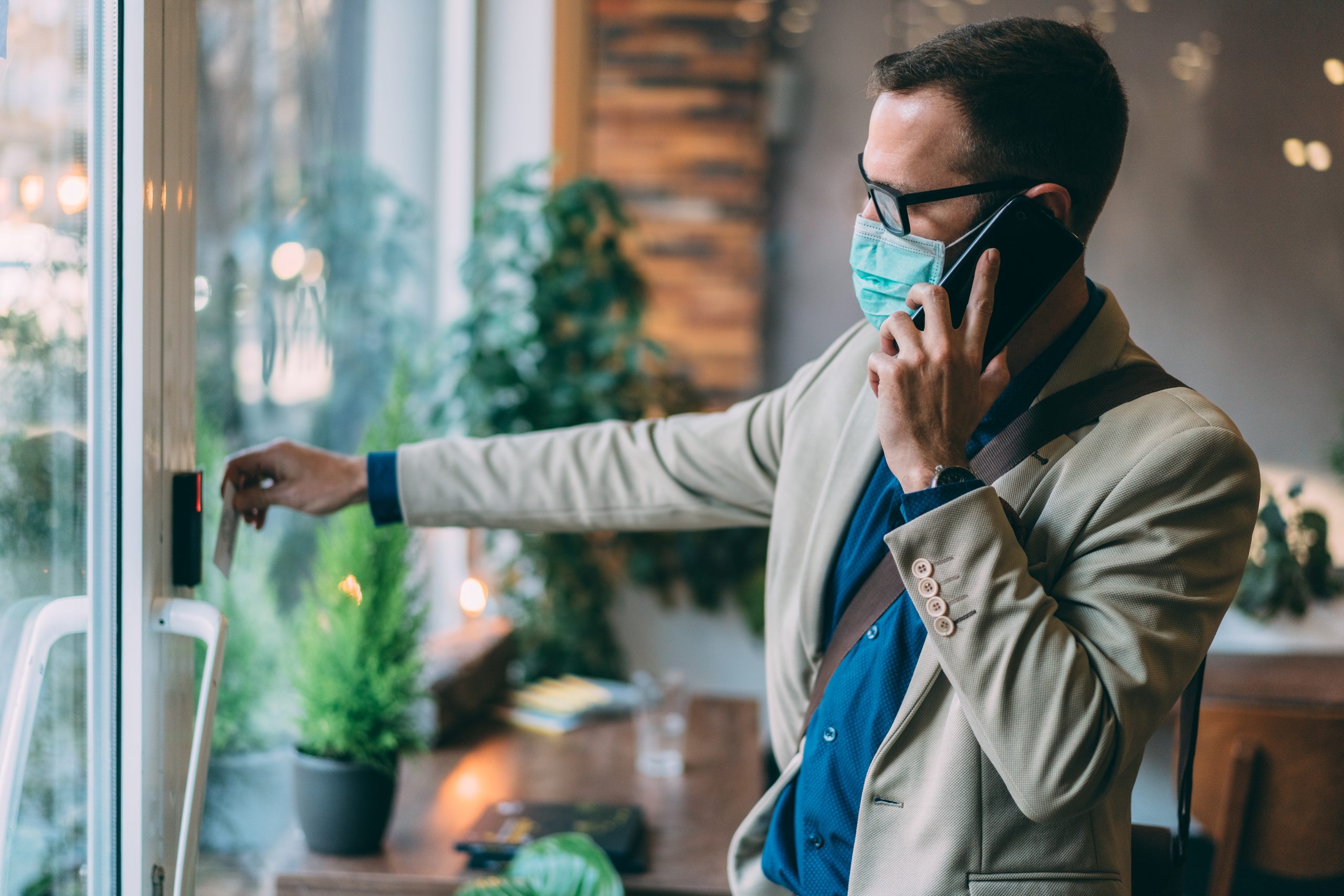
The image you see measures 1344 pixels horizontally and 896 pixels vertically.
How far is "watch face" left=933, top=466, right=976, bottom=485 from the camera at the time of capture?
0.93 meters

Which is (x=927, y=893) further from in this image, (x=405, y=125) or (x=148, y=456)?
(x=405, y=125)

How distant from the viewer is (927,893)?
3.26ft

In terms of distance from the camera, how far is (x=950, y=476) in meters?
0.93

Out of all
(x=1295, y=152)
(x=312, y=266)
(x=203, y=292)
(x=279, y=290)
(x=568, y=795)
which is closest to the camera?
(x=203, y=292)

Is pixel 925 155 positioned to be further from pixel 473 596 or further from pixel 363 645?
pixel 473 596

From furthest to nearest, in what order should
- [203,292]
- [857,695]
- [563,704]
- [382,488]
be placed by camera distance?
Result: [563,704] → [203,292] → [382,488] → [857,695]

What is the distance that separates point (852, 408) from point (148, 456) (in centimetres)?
76

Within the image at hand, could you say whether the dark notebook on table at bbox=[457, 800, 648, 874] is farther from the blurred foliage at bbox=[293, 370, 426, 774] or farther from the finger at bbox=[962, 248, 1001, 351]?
the finger at bbox=[962, 248, 1001, 351]

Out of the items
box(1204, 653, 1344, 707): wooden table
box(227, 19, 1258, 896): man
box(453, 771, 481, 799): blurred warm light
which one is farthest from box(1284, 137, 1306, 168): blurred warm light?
box(453, 771, 481, 799): blurred warm light

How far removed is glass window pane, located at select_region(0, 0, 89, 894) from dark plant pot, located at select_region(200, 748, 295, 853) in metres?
0.59

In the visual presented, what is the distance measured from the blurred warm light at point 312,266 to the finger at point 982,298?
1.53 meters

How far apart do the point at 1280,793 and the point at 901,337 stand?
6.10ft

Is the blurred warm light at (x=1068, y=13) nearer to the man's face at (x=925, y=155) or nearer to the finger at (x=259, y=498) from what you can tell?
the man's face at (x=925, y=155)

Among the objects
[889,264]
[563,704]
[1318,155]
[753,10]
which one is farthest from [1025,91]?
[753,10]
